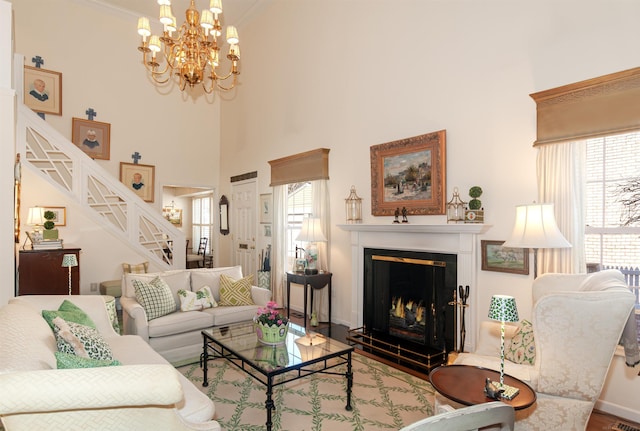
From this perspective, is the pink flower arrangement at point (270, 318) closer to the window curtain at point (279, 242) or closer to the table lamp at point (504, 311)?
the table lamp at point (504, 311)

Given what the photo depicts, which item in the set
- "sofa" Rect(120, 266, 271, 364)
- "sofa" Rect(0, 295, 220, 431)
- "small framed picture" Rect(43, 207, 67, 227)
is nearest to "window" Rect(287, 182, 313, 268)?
"sofa" Rect(120, 266, 271, 364)

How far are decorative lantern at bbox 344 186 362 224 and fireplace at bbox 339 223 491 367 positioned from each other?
0.17 meters

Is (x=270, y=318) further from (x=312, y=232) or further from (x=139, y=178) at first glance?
(x=139, y=178)

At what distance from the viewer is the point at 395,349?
429 centimetres

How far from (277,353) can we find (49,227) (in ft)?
14.5

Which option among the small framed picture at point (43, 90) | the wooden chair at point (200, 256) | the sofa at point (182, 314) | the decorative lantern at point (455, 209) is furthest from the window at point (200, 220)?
the decorative lantern at point (455, 209)

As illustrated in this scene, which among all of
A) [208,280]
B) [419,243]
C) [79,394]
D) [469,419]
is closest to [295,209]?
[208,280]

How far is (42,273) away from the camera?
5.30m

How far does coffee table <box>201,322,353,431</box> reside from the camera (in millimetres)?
2723

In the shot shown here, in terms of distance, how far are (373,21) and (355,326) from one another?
4.11m

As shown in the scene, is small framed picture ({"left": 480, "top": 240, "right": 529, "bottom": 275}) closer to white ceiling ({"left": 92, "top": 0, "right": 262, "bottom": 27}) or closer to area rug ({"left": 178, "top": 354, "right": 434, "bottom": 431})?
area rug ({"left": 178, "top": 354, "right": 434, "bottom": 431})

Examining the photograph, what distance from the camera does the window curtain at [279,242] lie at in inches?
260

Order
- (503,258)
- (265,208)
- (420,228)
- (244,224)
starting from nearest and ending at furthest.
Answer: (503,258)
(420,228)
(265,208)
(244,224)

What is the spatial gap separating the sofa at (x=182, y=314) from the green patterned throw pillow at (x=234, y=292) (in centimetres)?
2
